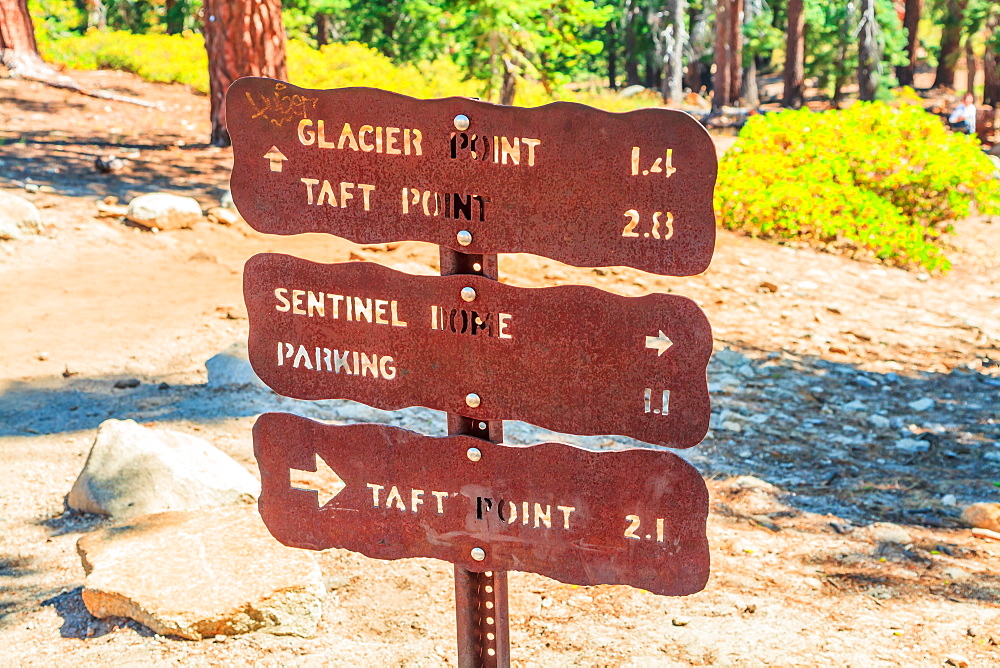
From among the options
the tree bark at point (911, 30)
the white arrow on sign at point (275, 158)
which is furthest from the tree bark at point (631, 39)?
the white arrow on sign at point (275, 158)

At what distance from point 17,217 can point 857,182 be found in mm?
7629

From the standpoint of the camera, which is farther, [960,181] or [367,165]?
[960,181]

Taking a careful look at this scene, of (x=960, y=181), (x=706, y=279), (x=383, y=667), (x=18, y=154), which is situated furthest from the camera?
(x=18, y=154)

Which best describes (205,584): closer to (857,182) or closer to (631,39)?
(857,182)

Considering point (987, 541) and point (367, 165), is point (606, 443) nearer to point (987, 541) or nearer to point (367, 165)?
point (987, 541)

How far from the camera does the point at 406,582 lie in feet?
11.7

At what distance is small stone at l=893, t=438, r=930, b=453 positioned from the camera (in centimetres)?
529

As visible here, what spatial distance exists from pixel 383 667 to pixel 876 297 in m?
6.34

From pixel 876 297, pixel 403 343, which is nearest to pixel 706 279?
pixel 876 297

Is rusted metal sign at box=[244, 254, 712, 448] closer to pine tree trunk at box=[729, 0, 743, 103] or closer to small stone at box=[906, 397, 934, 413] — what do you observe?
small stone at box=[906, 397, 934, 413]

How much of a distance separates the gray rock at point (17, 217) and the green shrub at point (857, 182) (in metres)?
6.03

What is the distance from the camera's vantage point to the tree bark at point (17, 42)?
15688 mm

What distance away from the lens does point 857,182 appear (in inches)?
396

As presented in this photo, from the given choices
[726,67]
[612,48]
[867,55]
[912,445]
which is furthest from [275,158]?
[612,48]
